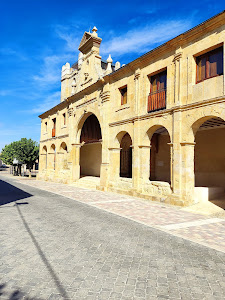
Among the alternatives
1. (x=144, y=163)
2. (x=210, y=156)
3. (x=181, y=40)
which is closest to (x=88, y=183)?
(x=144, y=163)

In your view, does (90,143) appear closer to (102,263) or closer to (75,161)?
(75,161)

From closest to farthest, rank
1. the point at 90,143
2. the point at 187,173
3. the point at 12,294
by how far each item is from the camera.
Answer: the point at 12,294, the point at 187,173, the point at 90,143

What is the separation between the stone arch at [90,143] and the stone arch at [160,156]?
468 centimetres

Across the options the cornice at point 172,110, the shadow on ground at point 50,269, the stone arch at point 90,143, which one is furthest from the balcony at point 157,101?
the shadow on ground at point 50,269

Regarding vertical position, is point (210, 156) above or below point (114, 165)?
above

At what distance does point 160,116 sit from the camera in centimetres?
1148

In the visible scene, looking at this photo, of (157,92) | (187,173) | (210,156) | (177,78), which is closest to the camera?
(187,173)

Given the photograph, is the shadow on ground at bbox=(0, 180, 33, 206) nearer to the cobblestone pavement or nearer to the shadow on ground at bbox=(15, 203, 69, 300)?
the cobblestone pavement

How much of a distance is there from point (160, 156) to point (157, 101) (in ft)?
20.7

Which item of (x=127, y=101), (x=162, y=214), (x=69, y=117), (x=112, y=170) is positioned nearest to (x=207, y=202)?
(x=162, y=214)

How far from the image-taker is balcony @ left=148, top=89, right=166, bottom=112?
37.8 feet

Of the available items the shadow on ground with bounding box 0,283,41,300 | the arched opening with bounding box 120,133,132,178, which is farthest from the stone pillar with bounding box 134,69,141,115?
the shadow on ground with bounding box 0,283,41,300

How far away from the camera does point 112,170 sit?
14758 mm

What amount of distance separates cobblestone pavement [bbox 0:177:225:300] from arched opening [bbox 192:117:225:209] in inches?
339
